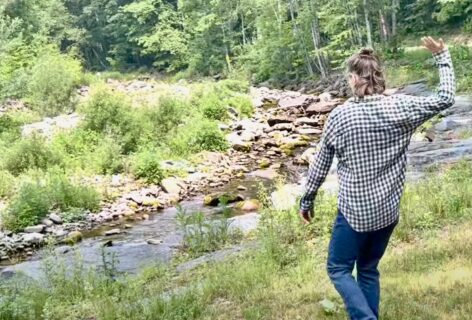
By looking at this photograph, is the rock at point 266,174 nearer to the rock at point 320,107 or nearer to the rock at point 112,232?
the rock at point 112,232

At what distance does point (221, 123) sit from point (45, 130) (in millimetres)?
6322

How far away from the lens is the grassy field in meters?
4.40

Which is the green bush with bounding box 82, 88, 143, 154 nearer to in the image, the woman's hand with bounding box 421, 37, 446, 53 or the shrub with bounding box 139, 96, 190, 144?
the shrub with bounding box 139, 96, 190, 144

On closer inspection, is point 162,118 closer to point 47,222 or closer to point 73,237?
point 47,222

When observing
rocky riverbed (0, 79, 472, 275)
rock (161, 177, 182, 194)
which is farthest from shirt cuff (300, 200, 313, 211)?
rock (161, 177, 182, 194)

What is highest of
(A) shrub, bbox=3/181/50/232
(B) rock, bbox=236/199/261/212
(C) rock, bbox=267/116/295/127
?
(A) shrub, bbox=3/181/50/232

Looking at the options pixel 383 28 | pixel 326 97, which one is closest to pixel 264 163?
pixel 326 97

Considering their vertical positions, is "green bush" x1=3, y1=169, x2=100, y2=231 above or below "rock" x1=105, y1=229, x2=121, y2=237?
above

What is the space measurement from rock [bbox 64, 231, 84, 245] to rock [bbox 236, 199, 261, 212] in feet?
10.6

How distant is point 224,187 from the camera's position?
14.4 metres

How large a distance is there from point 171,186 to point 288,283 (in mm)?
9434

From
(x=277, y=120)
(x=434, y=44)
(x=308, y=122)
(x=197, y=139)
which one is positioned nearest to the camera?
(x=434, y=44)

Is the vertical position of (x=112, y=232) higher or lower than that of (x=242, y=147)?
higher

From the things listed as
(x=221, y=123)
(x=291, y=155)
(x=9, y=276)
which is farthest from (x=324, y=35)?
(x=9, y=276)
